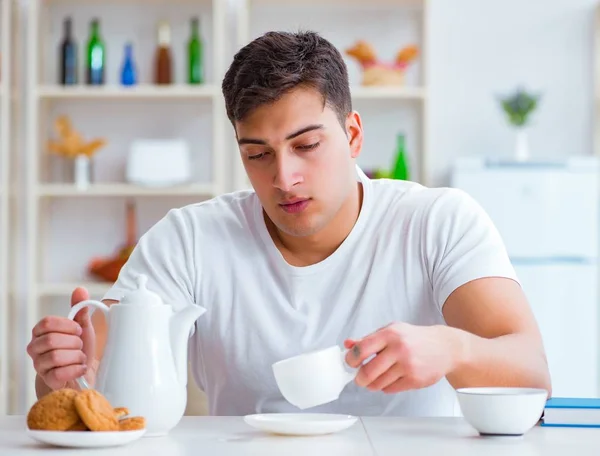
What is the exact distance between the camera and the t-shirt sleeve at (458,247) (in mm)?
1743

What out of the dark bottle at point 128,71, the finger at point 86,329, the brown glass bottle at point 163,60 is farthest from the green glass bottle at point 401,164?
the finger at point 86,329

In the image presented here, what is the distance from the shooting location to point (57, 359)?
1.44 metres

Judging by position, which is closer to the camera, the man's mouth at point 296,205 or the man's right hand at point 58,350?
the man's right hand at point 58,350

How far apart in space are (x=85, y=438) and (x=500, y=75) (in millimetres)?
3676

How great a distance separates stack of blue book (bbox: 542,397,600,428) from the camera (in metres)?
1.41

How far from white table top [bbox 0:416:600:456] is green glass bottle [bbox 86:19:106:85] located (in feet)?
10.3

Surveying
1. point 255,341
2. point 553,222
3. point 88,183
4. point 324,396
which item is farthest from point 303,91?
point 88,183

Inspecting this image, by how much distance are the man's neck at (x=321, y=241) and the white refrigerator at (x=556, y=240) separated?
88.7 inches

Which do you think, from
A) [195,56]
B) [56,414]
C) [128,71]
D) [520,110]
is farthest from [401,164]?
[56,414]

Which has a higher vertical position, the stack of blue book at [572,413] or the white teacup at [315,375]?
the white teacup at [315,375]

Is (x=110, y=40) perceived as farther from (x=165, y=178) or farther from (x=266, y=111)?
(x=266, y=111)

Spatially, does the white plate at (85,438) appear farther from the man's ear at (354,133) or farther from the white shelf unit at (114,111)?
the white shelf unit at (114,111)

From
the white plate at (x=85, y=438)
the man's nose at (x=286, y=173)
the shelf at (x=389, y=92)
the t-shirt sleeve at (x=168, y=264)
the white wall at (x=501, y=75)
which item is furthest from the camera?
the white wall at (x=501, y=75)

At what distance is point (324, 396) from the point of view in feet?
4.31
